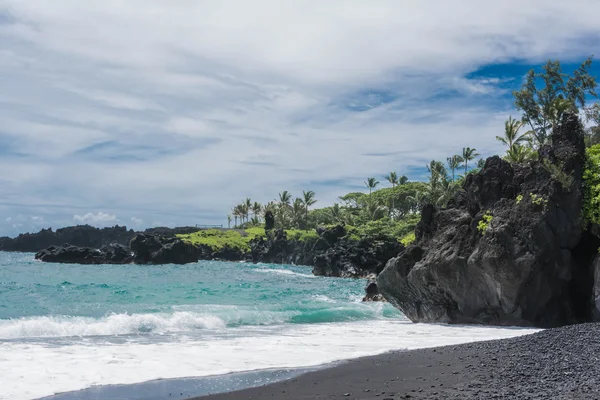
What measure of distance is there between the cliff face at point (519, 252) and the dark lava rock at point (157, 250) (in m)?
73.0

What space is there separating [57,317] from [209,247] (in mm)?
91337

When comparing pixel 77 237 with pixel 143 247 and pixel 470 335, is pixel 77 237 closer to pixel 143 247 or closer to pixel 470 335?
pixel 143 247

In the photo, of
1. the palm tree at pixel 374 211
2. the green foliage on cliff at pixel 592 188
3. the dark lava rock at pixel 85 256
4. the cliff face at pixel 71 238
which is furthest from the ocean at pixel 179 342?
the cliff face at pixel 71 238

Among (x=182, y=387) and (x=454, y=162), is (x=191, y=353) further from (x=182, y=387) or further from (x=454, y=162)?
(x=454, y=162)

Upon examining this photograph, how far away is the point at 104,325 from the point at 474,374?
47.2ft

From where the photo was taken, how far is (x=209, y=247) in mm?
112438

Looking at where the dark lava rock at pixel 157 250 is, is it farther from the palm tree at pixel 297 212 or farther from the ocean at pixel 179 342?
the ocean at pixel 179 342

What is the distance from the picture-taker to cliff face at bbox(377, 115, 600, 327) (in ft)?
55.2

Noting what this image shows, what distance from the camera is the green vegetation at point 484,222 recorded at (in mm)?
18377

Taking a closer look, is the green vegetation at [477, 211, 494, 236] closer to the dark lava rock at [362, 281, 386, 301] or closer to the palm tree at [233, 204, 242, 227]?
the dark lava rock at [362, 281, 386, 301]

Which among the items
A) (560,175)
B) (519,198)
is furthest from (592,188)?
(519,198)

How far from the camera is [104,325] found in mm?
19781

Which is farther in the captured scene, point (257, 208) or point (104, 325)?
point (257, 208)

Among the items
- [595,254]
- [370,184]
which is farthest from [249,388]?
[370,184]
